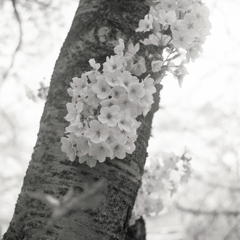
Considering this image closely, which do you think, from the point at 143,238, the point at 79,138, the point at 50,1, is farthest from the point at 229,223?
the point at 79,138

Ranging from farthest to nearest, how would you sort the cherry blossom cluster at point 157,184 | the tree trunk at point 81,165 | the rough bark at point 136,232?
the cherry blossom cluster at point 157,184
the rough bark at point 136,232
the tree trunk at point 81,165

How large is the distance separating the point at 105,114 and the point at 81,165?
10.5 inches

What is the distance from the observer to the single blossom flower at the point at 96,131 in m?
1.12

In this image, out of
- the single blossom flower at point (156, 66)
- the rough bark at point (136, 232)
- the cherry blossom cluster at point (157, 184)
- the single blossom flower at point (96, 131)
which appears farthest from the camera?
the cherry blossom cluster at point (157, 184)

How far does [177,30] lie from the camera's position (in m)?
1.35

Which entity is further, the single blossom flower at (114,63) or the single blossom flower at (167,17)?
the single blossom flower at (167,17)

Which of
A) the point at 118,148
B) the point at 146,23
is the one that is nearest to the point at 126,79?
the point at 118,148

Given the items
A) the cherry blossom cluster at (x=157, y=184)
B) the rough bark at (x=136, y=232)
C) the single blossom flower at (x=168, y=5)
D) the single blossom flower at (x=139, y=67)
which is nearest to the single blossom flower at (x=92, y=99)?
the single blossom flower at (x=139, y=67)

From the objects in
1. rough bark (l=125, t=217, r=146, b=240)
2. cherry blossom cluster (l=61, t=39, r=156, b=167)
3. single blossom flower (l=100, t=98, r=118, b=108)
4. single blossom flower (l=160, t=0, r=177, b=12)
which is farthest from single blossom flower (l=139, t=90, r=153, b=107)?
rough bark (l=125, t=217, r=146, b=240)

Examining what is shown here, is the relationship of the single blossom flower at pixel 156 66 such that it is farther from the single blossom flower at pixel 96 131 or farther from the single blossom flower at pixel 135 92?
the single blossom flower at pixel 96 131

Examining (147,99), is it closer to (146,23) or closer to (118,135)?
(118,135)

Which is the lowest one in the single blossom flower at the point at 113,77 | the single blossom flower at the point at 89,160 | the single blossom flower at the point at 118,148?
the single blossom flower at the point at 89,160

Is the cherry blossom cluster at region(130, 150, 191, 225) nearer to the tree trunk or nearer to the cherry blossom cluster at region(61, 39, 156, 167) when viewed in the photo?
the tree trunk

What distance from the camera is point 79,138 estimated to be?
3.82ft
